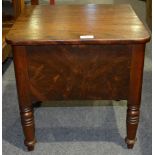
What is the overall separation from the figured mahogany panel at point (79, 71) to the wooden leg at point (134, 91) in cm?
2

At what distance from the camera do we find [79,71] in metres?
1.29

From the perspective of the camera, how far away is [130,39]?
48.0 inches

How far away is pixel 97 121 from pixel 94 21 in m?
0.56

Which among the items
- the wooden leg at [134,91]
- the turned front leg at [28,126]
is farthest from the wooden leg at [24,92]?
the wooden leg at [134,91]

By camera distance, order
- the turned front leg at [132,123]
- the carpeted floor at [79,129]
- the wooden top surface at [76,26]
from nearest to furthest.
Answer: the wooden top surface at [76,26] < the turned front leg at [132,123] < the carpeted floor at [79,129]

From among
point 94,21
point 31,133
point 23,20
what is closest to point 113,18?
point 94,21

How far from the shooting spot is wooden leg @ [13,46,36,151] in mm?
1266

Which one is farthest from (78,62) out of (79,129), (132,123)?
(79,129)

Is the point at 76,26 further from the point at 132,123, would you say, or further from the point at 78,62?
the point at 132,123

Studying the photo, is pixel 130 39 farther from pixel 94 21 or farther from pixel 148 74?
pixel 148 74

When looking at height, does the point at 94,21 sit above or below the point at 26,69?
above

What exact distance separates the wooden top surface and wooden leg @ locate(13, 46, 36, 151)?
0.06m

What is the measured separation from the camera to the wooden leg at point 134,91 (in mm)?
1256

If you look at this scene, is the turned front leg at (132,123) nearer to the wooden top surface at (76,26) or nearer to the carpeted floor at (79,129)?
the carpeted floor at (79,129)
